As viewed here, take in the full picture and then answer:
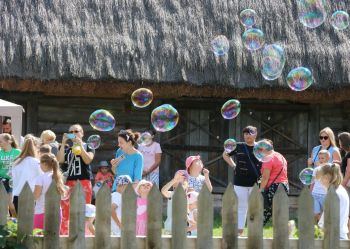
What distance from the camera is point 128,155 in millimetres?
10180

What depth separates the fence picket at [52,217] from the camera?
6883 millimetres

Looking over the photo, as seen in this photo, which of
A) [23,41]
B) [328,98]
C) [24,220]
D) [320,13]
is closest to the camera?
[24,220]

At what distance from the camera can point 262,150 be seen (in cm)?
1029

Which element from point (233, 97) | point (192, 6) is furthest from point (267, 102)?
point (192, 6)

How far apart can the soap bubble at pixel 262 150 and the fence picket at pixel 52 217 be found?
3814mm

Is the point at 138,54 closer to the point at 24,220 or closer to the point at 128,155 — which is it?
the point at 128,155

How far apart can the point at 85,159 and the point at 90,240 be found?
141 inches

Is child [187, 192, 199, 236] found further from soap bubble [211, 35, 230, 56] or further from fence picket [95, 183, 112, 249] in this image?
soap bubble [211, 35, 230, 56]

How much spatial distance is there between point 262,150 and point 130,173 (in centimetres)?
146

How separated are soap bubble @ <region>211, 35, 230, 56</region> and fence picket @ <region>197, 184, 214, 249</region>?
6.40m

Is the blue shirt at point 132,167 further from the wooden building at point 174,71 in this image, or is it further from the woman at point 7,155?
the wooden building at point 174,71

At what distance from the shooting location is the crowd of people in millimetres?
8547

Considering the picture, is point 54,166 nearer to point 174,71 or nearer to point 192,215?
point 192,215

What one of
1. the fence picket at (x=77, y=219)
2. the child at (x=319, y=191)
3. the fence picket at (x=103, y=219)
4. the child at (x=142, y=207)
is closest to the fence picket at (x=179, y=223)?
the fence picket at (x=103, y=219)
